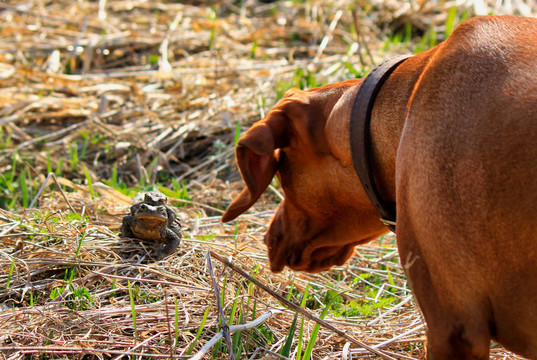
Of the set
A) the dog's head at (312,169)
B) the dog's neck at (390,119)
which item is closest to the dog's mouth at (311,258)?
the dog's head at (312,169)

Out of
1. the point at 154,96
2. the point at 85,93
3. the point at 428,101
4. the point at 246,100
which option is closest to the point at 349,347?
the point at 428,101

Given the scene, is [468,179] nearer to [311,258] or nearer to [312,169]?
[312,169]

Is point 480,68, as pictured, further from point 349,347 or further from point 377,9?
point 377,9

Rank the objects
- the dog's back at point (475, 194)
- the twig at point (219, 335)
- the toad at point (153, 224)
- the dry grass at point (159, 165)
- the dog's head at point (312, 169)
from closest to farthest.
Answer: the dog's back at point (475, 194), the twig at point (219, 335), the dog's head at point (312, 169), the dry grass at point (159, 165), the toad at point (153, 224)

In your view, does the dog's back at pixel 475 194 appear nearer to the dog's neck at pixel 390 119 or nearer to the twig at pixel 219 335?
the dog's neck at pixel 390 119

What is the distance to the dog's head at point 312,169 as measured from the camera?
2.64 metres

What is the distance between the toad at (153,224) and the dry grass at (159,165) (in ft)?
0.21

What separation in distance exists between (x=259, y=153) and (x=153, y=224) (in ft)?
3.01

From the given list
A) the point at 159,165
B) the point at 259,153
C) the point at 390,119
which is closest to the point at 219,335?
the point at 259,153

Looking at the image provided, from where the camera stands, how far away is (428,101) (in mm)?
2094

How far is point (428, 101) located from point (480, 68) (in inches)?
7.0

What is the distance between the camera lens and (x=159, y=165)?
211 inches

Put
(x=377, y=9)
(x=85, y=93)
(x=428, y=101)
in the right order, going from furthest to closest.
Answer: (x=377, y=9), (x=85, y=93), (x=428, y=101)

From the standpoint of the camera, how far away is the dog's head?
2645 mm
